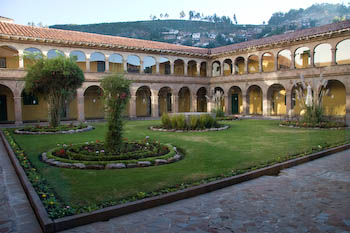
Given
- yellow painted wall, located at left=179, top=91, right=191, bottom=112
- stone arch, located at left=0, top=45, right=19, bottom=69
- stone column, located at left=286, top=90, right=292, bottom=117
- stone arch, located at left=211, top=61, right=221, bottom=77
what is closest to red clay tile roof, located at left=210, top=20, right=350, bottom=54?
stone arch, located at left=211, top=61, right=221, bottom=77

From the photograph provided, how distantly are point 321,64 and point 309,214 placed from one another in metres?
24.0

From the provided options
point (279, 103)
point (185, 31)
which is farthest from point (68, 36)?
point (185, 31)

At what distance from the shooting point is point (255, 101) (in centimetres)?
3225

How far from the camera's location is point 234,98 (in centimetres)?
3394

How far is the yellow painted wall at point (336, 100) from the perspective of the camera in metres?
24.4

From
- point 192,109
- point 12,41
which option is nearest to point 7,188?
point 12,41

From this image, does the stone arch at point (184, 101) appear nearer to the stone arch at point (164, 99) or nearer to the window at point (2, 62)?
the stone arch at point (164, 99)

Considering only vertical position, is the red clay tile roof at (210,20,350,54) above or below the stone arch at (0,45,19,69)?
above

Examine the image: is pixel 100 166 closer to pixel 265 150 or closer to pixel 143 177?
pixel 143 177

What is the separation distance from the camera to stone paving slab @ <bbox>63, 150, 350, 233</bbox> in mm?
3936

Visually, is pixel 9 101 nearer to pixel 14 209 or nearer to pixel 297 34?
pixel 14 209

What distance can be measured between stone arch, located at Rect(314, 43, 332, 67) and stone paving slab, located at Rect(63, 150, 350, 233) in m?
21.2

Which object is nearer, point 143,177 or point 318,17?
point 143,177

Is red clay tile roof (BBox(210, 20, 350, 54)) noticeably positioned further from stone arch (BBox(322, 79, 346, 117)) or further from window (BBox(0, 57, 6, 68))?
window (BBox(0, 57, 6, 68))
